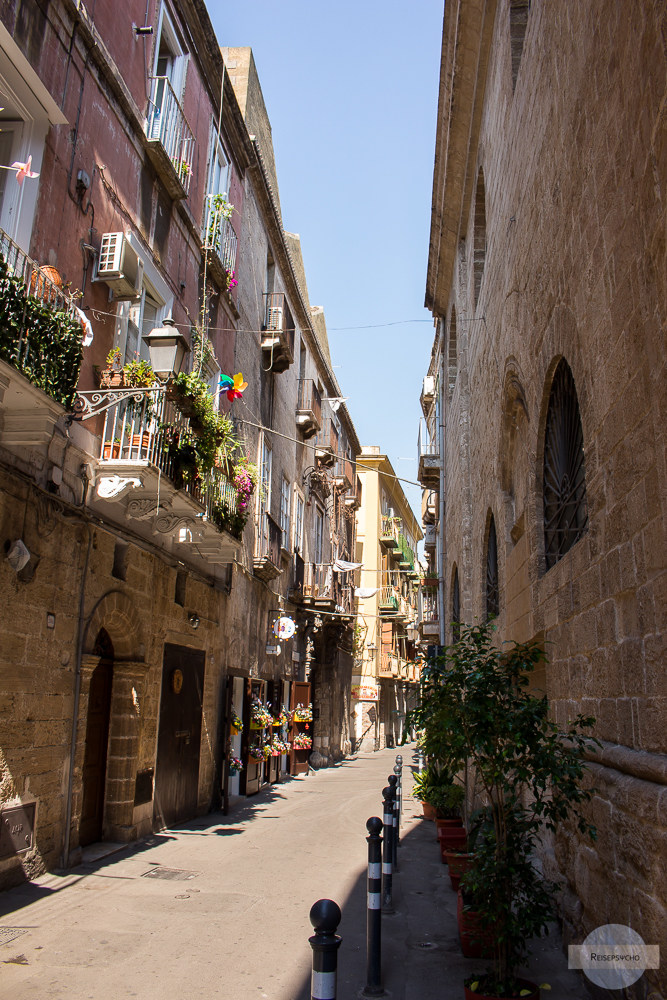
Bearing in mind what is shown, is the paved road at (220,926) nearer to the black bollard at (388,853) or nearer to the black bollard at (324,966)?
the black bollard at (388,853)

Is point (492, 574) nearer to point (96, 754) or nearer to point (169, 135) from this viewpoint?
point (96, 754)

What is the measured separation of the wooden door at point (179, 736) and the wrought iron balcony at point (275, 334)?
7376 millimetres

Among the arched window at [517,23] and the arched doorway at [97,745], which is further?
the arched doorway at [97,745]

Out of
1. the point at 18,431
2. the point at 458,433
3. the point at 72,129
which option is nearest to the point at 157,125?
the point at 72,129

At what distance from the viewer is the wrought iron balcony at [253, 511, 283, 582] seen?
50.4 feet

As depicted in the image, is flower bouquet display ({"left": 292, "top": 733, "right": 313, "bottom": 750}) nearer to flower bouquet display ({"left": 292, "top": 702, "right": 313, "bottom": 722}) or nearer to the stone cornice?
flower bouquet display ({"left": 292, "top": 702, "right": 313, "bottom": 722})

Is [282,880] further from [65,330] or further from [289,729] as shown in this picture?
[289,729]

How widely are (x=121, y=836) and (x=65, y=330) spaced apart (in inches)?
233

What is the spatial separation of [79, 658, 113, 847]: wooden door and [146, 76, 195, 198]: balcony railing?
660cm

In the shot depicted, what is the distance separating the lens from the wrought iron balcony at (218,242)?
12.5 meters

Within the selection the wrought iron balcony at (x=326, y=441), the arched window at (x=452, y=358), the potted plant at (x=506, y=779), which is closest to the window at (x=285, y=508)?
the wrought iron balcony at (x=326, y=441)

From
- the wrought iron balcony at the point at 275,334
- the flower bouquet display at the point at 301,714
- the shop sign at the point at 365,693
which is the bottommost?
the flower bouquet display at the point at 301,714

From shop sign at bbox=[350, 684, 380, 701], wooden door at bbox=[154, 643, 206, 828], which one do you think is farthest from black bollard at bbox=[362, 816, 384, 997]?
shop sign at bbox=[350, 684, 380, 701]

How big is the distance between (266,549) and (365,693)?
1739 cm
